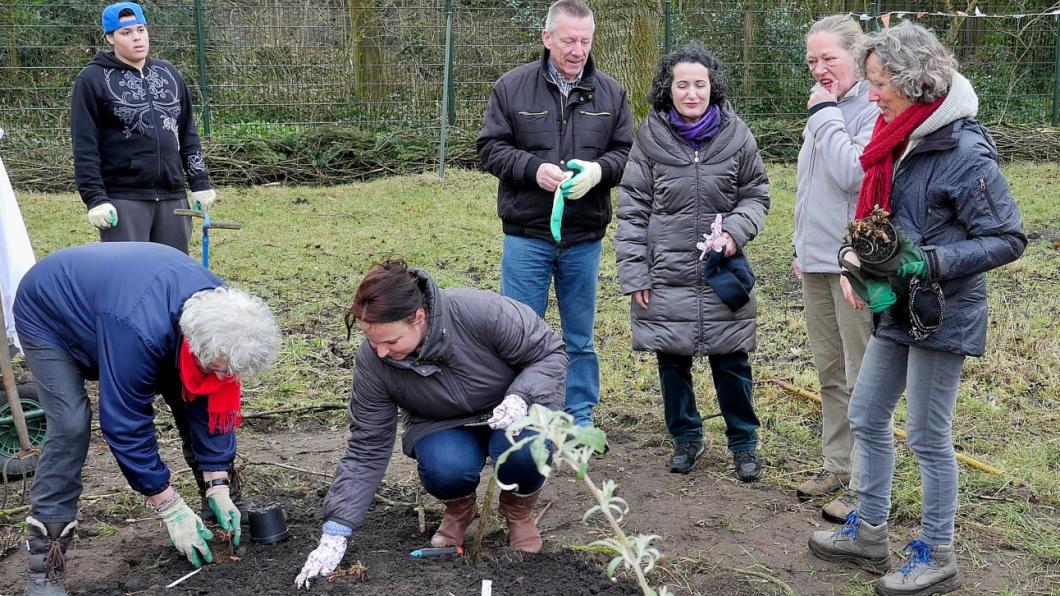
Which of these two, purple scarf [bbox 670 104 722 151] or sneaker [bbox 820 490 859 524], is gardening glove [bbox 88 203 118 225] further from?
sneaker [bbox 820 490 859 524]

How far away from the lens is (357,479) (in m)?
3.14

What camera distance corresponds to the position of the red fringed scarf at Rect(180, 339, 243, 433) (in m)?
2.89

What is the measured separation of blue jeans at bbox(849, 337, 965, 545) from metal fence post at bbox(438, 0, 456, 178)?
844 cm

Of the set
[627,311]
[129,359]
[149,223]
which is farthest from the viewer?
[627,311]

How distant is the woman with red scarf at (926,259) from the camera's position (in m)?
2.79

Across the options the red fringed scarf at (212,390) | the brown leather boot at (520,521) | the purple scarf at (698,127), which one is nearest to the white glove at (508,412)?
the brown leather boot at (520,521)

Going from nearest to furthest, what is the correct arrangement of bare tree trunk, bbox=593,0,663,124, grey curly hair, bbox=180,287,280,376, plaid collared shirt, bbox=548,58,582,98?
grey curly hair, bbox=180,287,280,376 → plaid collared shirt, bbox=548,58,582,98 → bare tree trunk, bbox=593,0,663,124

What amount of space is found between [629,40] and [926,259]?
571cm

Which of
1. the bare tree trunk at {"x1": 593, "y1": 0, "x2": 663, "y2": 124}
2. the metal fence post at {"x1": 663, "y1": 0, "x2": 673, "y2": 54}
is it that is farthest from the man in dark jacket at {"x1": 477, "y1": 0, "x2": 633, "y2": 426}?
the metal fence post at {"x1": 663, "y1": 0, "x2": 673, "y2": 54}

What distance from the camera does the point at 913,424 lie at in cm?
300

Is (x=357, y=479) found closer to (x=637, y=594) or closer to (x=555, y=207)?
(x=637, y=594)

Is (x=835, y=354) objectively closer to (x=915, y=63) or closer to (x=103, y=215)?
(x=915, y=63)

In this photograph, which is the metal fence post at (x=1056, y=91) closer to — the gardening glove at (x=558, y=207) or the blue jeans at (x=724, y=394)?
the blue jeans at (x=724, y=394)

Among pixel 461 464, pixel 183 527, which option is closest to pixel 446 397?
pixel 461 464
